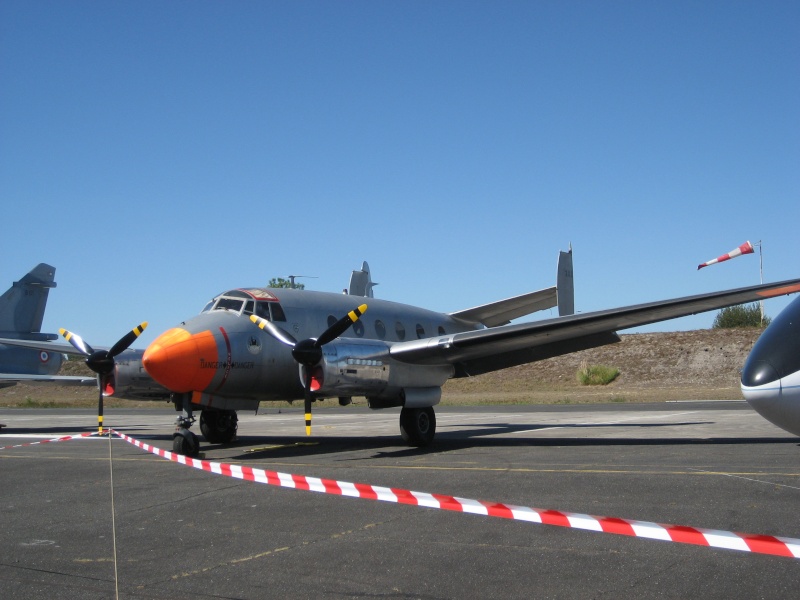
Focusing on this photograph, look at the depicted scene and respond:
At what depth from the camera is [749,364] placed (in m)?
6.75

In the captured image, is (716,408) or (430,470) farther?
(716,408)

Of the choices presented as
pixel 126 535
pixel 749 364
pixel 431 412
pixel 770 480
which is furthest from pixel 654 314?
pixel 126 535

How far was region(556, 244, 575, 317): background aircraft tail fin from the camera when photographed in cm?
2144

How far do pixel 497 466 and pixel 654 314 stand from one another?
17.4ft

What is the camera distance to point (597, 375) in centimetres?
5519

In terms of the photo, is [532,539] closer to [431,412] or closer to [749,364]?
[749,364]

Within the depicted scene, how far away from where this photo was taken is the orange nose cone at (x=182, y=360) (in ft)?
46.2

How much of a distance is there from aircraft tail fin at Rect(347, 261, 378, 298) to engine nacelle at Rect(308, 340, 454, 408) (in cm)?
600

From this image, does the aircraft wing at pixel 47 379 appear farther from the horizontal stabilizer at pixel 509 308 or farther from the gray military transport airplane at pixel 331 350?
the horizontal stabilizer at pixel 509 308

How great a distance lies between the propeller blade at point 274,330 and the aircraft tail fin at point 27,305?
18196mm

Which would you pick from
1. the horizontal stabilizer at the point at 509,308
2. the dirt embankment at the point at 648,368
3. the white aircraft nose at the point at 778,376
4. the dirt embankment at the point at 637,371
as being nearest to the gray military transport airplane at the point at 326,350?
the horizontal stabilizer at the point at 509,308

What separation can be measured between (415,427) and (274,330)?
3511 mm

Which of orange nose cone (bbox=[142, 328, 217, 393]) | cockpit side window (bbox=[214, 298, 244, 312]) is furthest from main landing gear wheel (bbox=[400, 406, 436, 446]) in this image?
orange nose cone (bbox=[142, 328, 217, 393])

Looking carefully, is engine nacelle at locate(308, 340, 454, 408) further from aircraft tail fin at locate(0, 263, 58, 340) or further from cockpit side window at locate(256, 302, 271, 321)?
aircraft tail fin at locate(0, 263, 58, 340)
